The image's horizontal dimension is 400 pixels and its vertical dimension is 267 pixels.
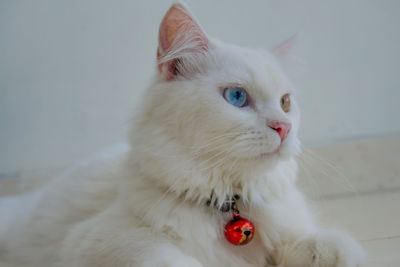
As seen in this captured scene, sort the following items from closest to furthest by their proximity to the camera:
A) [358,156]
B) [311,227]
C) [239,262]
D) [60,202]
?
[239,262], [311,227], [60,202], [358,156]

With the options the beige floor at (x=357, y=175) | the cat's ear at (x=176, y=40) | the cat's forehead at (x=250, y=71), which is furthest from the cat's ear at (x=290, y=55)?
the beige floor at (x=357, y=175)

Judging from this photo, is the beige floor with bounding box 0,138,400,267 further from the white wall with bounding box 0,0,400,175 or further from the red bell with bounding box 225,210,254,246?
the red bell with bounding box 225,210,254,246

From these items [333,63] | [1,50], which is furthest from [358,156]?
[1,50]

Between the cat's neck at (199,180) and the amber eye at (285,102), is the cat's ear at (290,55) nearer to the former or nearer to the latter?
the amber eye at (285,102)

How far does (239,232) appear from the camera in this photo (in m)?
1.11

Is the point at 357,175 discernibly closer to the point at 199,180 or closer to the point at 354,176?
the point at 354,176

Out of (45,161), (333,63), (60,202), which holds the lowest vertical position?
(60,202)

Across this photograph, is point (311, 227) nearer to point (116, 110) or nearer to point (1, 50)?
point (116, 110)

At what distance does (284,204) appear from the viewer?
1.26 m

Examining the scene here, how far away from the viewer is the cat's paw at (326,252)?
3.39ft

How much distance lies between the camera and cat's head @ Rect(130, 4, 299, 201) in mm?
1059

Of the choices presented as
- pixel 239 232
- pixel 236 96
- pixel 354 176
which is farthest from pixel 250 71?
pixel 354 176

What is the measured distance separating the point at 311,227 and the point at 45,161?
1805 millimetres

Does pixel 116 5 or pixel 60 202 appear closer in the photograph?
pixel 60 202
